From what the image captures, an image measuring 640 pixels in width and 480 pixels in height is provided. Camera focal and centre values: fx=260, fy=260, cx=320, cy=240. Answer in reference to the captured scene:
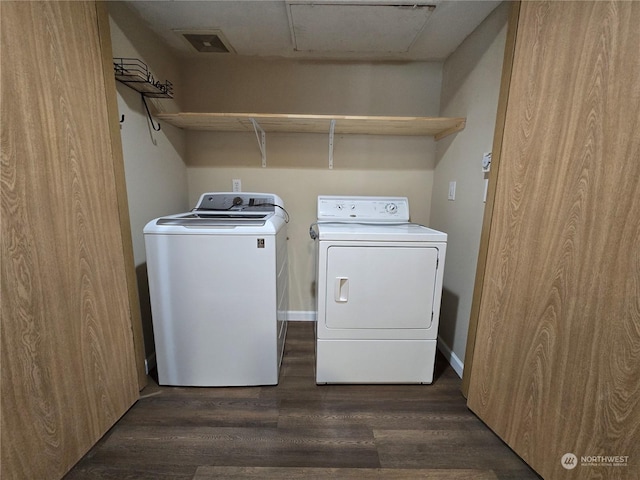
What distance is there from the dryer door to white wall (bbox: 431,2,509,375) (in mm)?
332

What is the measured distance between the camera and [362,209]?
6.26ft

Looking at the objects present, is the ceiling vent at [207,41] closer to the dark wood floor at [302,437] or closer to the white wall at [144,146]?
the white wall at [144,146]

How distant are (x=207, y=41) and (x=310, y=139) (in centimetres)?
89

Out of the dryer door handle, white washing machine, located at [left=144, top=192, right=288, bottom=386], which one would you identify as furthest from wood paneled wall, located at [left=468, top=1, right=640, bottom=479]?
white washing machine, located at [left=144, top=192, right=288, bottom=386]

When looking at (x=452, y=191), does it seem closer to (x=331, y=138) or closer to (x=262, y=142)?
(x=331, y=138)

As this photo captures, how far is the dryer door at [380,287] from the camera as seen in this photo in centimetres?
136

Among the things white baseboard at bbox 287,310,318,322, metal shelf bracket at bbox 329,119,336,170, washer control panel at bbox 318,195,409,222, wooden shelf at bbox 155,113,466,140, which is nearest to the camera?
wooden shelf at bbox 155,113,466,140

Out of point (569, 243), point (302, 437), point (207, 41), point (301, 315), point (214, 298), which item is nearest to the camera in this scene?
point (569, 243)

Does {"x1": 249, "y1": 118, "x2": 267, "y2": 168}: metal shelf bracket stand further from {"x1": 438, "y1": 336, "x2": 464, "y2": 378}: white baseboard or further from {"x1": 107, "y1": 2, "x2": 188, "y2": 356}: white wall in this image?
{"x1": 438, "y1": 336, "x2": 464, "y2": 378}: white baseboard

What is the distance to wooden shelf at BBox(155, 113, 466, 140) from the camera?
1572mm

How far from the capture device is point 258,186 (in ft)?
6.79

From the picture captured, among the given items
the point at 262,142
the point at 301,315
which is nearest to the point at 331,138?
the point at 262,142

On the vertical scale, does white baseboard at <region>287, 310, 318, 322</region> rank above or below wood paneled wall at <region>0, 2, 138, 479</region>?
below

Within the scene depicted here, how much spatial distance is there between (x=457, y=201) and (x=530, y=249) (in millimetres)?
690
